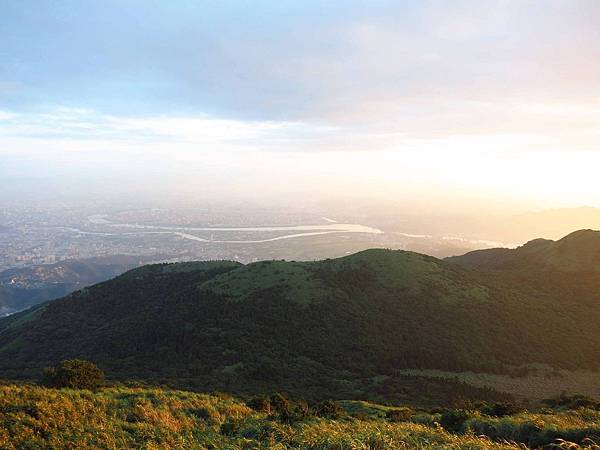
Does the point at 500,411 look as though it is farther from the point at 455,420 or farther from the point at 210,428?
the point at 210,428

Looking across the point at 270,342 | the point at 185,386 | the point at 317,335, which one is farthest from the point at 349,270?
the point at 185,386

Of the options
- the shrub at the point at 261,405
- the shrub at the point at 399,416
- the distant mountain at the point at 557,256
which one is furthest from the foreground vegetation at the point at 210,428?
the distant mountain at the point at 557,256

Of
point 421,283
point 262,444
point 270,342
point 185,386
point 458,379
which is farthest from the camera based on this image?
point 421,283

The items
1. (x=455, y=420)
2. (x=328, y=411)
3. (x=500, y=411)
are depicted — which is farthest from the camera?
(x=500, y=411)

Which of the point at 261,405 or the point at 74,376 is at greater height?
the point at 74,376

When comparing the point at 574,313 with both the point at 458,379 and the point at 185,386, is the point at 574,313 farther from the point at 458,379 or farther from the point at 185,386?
the point at 185,386

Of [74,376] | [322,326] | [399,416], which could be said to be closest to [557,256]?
[322,326]

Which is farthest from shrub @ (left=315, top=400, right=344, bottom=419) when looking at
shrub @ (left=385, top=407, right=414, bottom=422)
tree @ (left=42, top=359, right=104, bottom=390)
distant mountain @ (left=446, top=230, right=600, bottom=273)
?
distant mountain @ (left=446, top=230, right=600, bottom=273)
